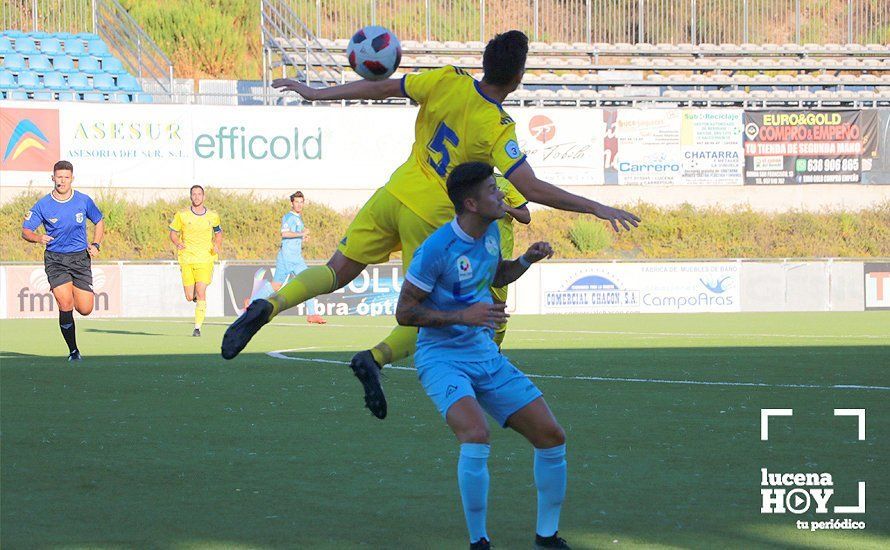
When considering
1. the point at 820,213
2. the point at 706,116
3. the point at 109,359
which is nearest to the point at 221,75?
the point at 706,116

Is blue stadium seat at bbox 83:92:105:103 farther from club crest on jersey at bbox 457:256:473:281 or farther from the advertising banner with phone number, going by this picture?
club crest on jersey at bbox 457:256:473:281

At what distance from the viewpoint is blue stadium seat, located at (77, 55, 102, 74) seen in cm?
3491

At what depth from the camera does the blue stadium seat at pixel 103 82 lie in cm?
3475

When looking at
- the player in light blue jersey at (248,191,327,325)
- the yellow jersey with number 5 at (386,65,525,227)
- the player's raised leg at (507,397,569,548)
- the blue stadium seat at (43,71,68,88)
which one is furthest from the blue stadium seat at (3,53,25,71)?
the player's raised leg at (507,397,569,548)

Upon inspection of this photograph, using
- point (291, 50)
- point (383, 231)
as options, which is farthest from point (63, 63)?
point (383, 231)

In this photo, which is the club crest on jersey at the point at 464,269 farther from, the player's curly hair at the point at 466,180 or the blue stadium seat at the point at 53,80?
the blue stadium seat at the point at 53,80

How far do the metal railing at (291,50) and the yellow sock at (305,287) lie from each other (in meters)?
28.3

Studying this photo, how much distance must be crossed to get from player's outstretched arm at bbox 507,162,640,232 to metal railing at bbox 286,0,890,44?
108 ft

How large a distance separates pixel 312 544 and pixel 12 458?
9.89 feet

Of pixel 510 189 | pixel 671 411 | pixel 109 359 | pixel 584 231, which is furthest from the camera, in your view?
pixel 584 231

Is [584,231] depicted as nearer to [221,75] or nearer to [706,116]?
[706,116]

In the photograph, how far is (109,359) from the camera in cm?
1545

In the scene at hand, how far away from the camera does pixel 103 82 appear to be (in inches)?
1377

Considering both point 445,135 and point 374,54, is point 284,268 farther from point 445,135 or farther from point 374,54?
point 445,135
